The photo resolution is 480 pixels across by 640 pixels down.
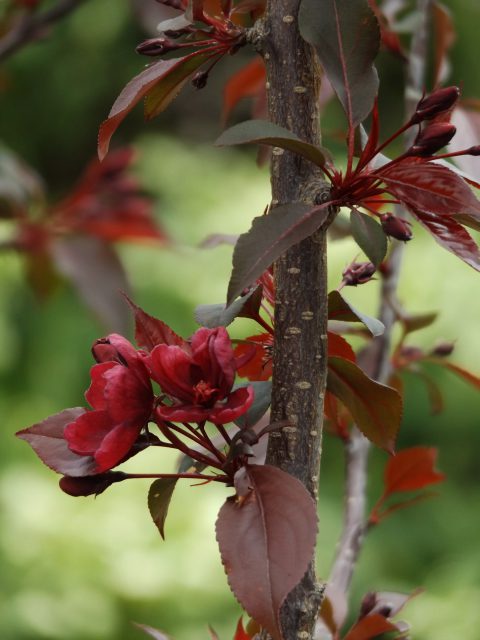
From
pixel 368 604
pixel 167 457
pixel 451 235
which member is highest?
pixel 451 235

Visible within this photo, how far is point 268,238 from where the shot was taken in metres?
0.40

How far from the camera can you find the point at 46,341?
2674 millimetres

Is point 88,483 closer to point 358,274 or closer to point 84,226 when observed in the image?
point 358,274

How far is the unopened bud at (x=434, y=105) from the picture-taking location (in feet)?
1.39

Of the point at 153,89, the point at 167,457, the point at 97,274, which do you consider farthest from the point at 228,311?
the point at 167,457

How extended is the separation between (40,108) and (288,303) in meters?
3.89

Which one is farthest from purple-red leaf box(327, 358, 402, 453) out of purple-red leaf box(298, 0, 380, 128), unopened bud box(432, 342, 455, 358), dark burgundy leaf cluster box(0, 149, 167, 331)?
dark burgundy leaf cluster box(0, 149, 167, 331)

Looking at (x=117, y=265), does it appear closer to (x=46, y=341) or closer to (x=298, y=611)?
(x=298, y=611)

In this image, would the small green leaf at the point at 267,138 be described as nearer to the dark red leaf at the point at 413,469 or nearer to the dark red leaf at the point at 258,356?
the dark red leaf at the point at 258,356

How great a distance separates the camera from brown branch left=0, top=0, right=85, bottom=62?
1.09m

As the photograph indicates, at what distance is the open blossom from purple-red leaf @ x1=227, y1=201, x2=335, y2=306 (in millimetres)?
40

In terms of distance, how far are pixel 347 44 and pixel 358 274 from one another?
11 cm

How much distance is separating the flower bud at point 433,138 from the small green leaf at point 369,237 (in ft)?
0.13

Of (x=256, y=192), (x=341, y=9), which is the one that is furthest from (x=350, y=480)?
(x=256, y=192)
